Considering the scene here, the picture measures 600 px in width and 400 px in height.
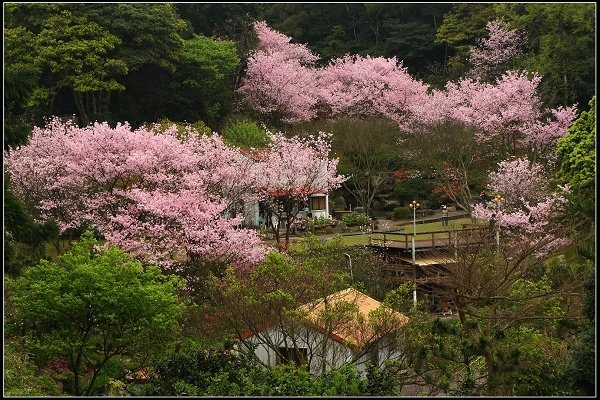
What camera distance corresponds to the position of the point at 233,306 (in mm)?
14883

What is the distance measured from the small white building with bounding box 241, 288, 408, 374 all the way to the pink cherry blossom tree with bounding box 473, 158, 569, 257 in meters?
7.48

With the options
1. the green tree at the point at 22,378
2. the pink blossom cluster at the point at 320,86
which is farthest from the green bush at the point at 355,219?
the green tree at the point at 22,378

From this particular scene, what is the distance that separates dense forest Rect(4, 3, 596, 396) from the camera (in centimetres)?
1334

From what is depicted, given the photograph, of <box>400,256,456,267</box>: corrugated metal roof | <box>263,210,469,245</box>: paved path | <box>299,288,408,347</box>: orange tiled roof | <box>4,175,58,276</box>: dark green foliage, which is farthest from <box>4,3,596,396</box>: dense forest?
<box>400,256,456,267</box>: corrugated metal roof

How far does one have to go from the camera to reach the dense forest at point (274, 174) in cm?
1334

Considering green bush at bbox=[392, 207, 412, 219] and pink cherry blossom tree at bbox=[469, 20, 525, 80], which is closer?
green bush at bbox=[392, 207, 412, 219]

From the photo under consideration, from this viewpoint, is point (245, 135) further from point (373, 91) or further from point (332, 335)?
point (332, 335)

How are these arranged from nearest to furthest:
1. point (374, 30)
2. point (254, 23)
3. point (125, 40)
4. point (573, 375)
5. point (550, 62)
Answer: point (573, 375) < point (125, 40) < point (550, 62) < point (254, 23) < point (374, 30)

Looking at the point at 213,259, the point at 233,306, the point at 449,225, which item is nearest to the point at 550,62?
the point at 449,225

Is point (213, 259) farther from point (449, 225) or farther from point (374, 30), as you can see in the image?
point (374, 30)

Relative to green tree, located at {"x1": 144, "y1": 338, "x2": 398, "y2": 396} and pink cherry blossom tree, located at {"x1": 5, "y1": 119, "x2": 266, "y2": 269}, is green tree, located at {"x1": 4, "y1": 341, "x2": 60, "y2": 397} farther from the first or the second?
pink cherry blossom tree, located at {"x1": 5, "y1": 119, "x2": 266, "y2": 269}

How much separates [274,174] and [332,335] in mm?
13988

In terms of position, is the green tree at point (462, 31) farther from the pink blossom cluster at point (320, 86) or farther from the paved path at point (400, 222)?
the paved path at point (400, 222)

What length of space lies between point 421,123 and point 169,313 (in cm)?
2405
